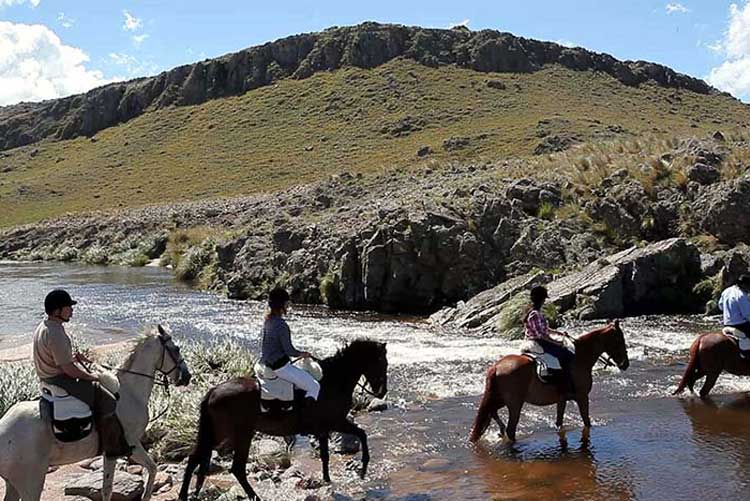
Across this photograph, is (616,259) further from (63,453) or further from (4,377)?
(63,453)

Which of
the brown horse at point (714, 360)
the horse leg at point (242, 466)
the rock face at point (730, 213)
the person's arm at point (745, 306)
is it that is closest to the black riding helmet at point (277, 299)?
the horse leg at point (242, 466)

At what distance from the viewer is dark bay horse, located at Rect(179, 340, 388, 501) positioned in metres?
10.5

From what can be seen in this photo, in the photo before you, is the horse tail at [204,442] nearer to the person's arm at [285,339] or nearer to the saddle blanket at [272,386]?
the saddle blanket at [272,386]

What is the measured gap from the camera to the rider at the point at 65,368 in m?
8.66

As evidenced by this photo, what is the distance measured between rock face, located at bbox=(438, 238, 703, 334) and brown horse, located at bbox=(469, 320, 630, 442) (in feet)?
37.4

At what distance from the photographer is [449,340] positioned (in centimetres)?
2291

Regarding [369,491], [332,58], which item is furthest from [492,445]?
[332,58]

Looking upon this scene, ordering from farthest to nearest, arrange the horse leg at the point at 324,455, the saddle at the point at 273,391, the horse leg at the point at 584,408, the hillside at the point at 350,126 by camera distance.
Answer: the hillside at the point at 350,126 → the horse leg at the point at 584,408 → the horse leg at the point at 324,455 → the saddle at the point at 273,391

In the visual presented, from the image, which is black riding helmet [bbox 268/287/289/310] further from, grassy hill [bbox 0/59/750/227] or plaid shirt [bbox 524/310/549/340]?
grassy hill [bbox 0/59/750/227]

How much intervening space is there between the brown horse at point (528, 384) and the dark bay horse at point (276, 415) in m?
1.88

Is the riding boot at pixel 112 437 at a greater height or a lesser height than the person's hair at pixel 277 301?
lesser

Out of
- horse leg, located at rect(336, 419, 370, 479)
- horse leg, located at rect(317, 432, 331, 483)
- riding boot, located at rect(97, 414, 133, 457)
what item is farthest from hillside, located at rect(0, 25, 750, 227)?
riding boot, located at rect(97, 414, 133, 457)

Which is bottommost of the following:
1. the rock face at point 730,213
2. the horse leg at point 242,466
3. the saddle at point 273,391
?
the horse leg at point 242,466

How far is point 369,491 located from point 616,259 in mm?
18338
